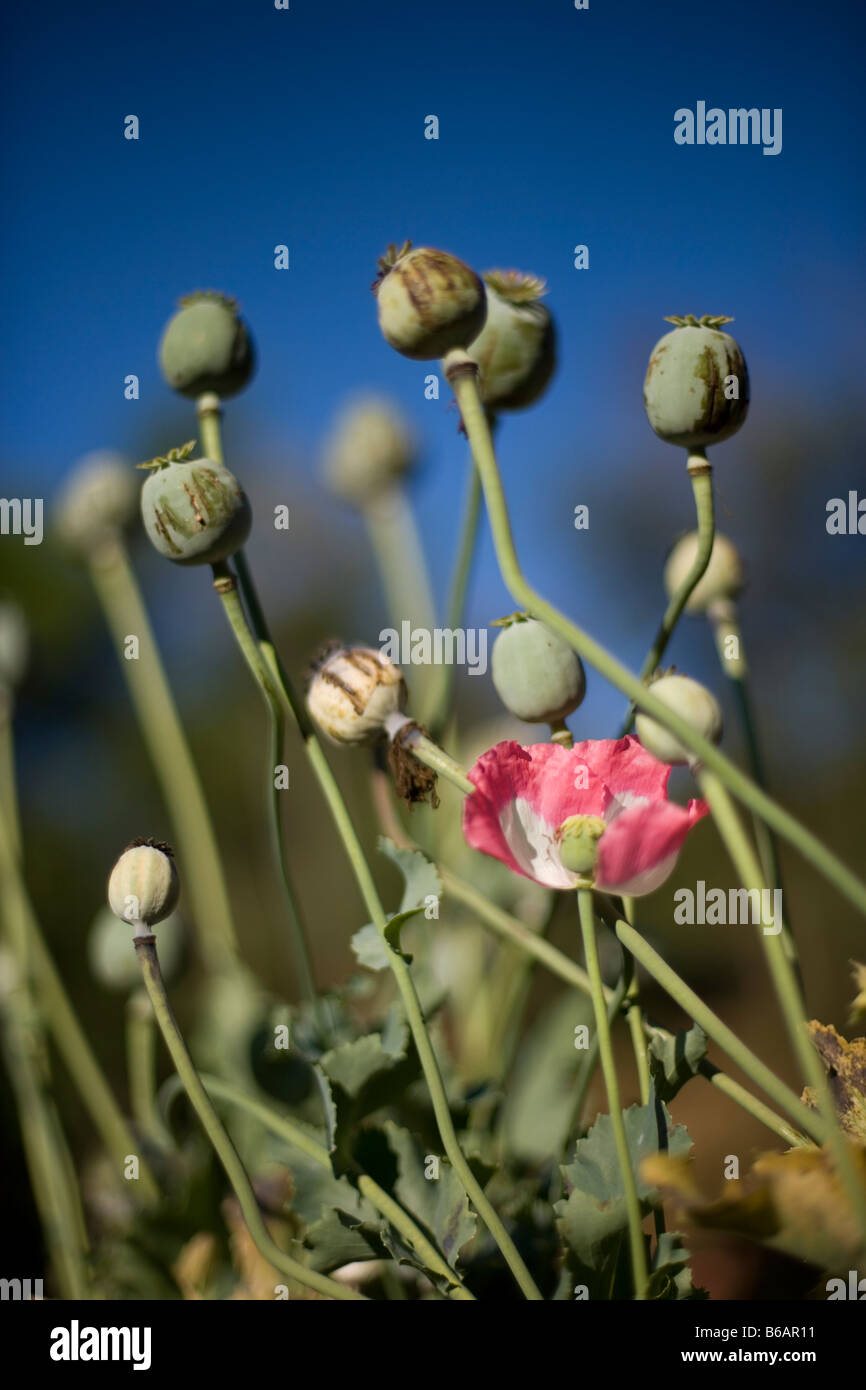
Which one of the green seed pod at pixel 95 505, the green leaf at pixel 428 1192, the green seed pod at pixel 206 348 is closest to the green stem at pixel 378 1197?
the green leaf at pixel 428 1192

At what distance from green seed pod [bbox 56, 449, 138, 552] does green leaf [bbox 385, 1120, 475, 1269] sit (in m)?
0.43

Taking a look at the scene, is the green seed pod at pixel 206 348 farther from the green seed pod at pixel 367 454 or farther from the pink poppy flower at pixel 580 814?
the green seed pod at pixel 367 454

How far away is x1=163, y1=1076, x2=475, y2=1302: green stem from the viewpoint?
1.15ft

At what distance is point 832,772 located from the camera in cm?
133

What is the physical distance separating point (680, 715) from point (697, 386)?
106 millimetres

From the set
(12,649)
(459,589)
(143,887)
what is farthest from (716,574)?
(12,649)

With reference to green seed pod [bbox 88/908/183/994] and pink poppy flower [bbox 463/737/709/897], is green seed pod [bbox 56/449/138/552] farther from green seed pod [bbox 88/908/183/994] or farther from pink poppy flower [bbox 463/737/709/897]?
pink poppy flower [bbox 463/737/709/897]

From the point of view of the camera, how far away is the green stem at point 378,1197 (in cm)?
35

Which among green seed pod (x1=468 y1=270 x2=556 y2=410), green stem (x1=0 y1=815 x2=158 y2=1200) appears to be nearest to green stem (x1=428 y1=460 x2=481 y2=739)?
green seed pod (x1=468 y1=270 x2=556 y2=410)

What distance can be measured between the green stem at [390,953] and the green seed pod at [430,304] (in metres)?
0.10

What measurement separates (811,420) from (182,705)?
96 centimetres

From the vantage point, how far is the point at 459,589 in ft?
1.69
